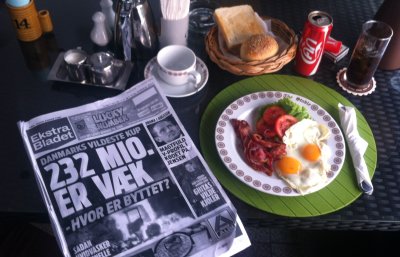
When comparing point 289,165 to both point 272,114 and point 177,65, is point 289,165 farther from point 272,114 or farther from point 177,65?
point 177,65

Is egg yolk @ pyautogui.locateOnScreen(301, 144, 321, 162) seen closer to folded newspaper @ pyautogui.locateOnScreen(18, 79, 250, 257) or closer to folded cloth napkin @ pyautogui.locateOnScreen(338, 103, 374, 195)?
folded cloth napkin @ pyautogui.locateOnScreen(338, 103, 374, 195)

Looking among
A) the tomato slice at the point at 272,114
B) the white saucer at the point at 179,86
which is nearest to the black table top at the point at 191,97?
the white saucer at the point at 179,86

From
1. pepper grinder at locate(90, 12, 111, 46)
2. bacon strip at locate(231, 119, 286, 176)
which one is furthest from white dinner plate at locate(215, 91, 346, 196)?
pepper grinder at locate(90, 12, 111, 46)

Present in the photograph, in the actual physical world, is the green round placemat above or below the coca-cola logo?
below

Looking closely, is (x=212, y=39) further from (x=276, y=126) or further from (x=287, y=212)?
(x=287, y=212)

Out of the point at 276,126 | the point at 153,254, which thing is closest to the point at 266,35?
the point at 276,126

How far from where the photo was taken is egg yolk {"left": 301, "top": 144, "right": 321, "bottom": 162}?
30.3 inches

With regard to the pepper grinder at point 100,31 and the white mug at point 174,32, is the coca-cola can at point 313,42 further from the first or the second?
the pepper grinder at point 100,31

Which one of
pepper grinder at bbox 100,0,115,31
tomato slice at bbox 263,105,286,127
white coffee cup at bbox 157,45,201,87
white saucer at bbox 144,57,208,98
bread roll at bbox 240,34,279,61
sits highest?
pepper grinder at bbox 100,0,115,31

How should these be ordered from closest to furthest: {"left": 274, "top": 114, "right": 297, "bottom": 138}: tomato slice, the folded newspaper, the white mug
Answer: the folded newspaper < {"left": 274, "top": 114, "right": 297, "bottom": 138}: tomato slice < the white mug

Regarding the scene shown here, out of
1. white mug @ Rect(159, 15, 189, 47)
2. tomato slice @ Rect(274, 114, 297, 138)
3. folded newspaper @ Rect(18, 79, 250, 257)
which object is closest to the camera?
folded newspaper @ Rect(18, 79, 250, 257)

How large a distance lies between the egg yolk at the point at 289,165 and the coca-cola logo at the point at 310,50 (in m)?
0.28

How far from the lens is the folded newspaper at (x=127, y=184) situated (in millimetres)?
676

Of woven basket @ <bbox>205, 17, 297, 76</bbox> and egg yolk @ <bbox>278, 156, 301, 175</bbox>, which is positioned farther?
woven basket @ <bbox>205, 17, 297, 76</bbox>
